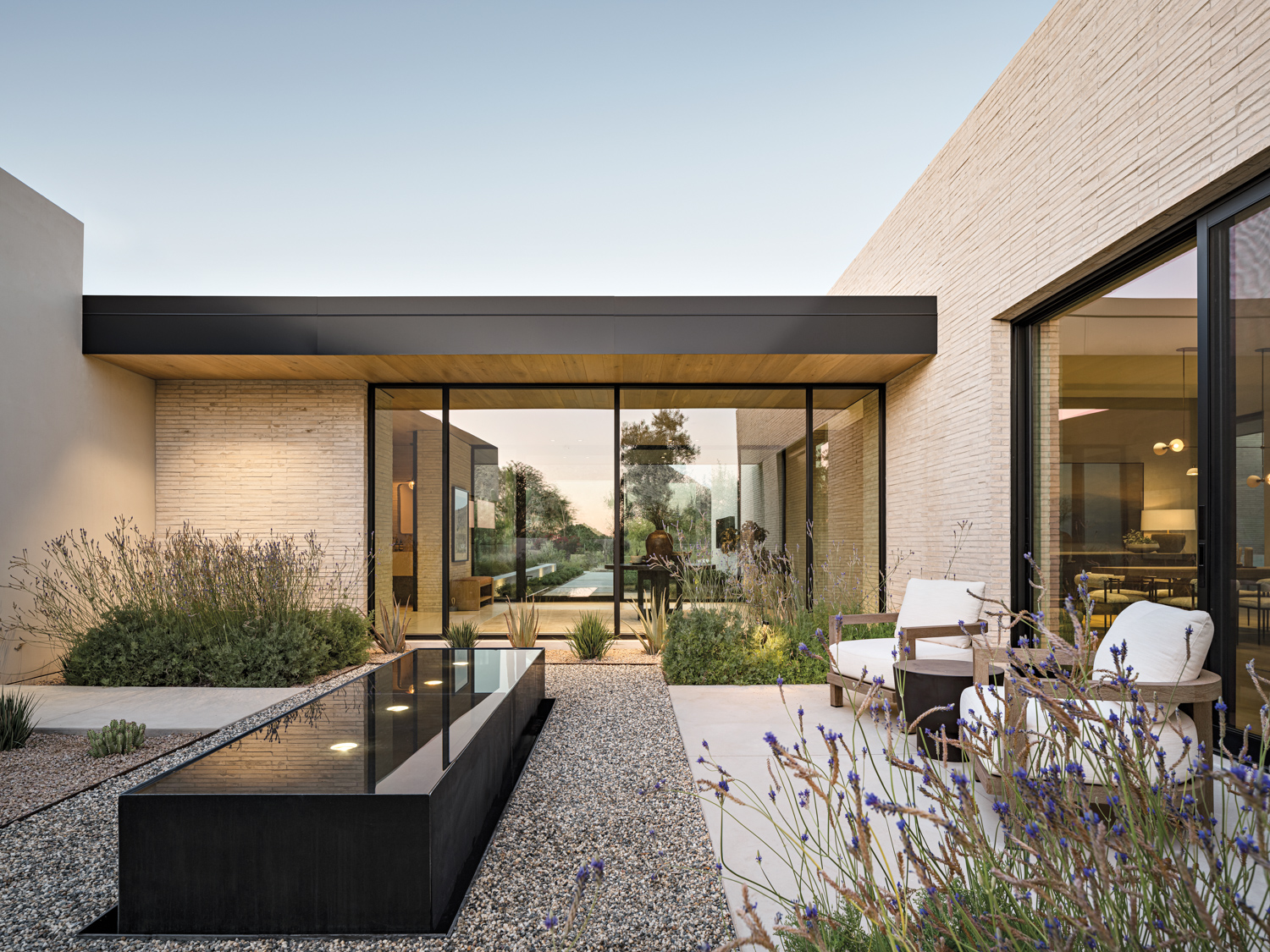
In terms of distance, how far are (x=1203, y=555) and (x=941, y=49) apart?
681 cm

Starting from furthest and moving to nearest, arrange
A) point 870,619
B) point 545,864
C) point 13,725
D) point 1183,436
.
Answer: point 870,619, point 13,725, point 1183,436, point 545,864

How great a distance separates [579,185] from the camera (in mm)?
10688

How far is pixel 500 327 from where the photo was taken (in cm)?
643

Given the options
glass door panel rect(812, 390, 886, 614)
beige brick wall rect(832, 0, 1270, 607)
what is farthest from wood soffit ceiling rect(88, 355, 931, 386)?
beige brick wall rect(832, 0, 1270, 607)

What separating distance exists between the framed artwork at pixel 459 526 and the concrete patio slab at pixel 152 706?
2.61 metres

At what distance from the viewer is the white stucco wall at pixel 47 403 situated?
5738 mm

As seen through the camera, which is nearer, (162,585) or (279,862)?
(279,862)

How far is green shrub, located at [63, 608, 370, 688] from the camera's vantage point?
220 inches

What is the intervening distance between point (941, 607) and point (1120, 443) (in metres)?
1.57

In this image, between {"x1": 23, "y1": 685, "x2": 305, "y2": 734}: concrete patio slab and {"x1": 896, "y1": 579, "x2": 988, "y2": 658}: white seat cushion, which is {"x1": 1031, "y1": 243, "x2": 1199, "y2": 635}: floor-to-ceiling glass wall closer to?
{"x1": 896, "y1": 579, "x2": 988, "y2": 658}: white seat cushion

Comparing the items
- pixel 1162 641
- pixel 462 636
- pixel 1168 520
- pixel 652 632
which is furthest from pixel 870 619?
pixel 462 636

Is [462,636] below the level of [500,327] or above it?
below

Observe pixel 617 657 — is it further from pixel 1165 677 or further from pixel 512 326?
pixel 1165 677

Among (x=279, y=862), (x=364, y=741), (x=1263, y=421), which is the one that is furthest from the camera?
(x=1263, y=421)
